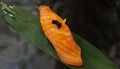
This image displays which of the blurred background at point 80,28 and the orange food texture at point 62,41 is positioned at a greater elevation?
the orange food texture at point 62,41

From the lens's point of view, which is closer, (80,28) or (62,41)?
(62,41)

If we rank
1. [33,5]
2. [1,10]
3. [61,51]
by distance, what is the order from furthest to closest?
[33,5] < [1,10] < [61,51]

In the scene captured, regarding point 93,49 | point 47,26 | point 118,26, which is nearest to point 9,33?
point 47,26

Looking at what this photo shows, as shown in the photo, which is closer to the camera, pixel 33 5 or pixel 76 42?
pixel 76 42

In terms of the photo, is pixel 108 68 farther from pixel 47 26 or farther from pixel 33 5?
pixel 33 5

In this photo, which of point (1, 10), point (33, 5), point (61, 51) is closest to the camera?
point (61, 51)
